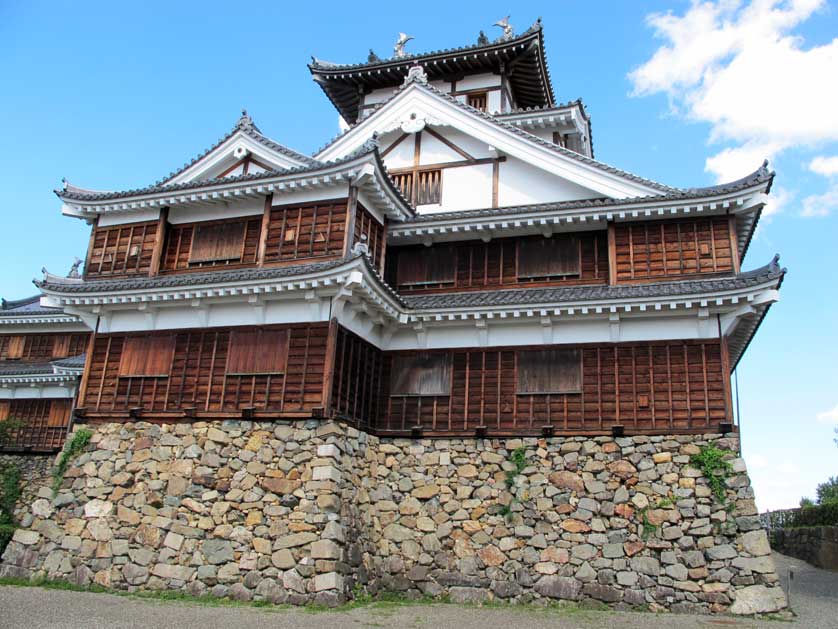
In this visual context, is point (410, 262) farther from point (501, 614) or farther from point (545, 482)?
point (501, 614)

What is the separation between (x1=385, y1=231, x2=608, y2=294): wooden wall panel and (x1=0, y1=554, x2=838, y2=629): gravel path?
8.31 meters

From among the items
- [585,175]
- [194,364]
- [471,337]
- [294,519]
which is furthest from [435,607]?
[585,175]

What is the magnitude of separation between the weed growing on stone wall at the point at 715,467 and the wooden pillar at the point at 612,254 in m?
4.77

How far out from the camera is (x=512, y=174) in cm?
2109

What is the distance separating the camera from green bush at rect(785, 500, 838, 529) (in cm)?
2397

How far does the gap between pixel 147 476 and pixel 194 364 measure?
2.94 m

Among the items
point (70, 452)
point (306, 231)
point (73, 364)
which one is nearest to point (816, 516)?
point (306, 231)

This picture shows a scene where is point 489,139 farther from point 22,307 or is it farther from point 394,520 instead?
point 22,307

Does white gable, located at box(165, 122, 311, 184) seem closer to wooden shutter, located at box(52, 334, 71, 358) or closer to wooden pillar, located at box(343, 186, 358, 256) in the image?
wooden pillar, located at box(343, 186, 358, 256)

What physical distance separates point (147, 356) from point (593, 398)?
11546 millimetres

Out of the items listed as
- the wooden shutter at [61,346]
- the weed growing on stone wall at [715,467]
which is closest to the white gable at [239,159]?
the weed growing on stone wall at [715,467]

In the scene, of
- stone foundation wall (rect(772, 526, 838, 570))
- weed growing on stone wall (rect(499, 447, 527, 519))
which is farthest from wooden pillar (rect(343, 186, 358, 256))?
stone foundation wall (rect(772, 526, 838, 570))

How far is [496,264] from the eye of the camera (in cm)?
1972

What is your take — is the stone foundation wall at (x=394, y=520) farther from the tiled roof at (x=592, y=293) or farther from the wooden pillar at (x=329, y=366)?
the tiled roof at (x=592, y=293)
